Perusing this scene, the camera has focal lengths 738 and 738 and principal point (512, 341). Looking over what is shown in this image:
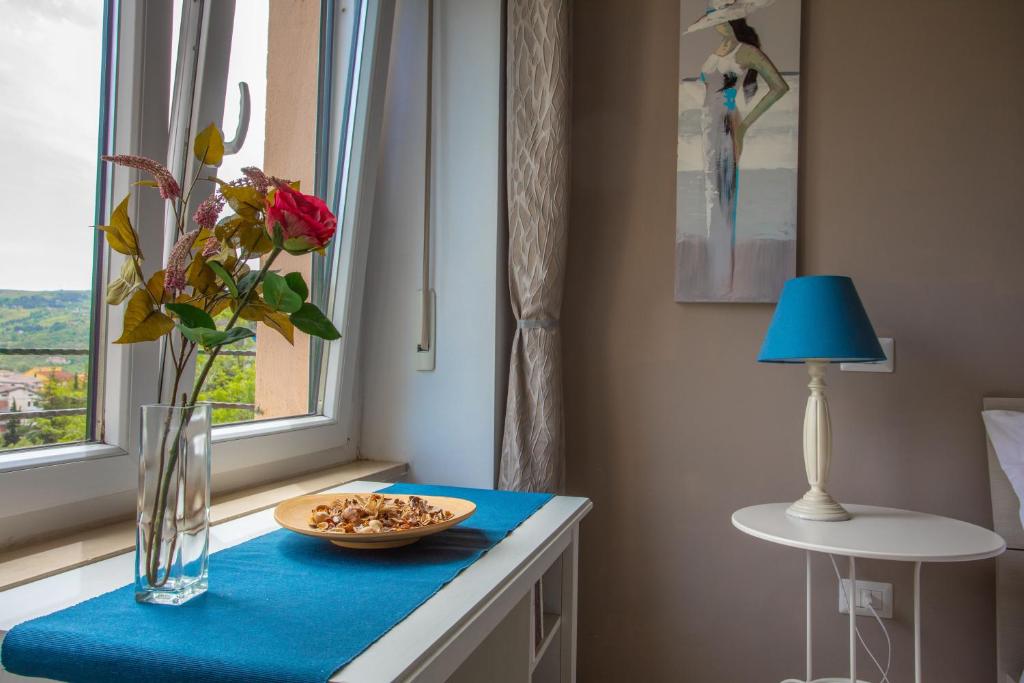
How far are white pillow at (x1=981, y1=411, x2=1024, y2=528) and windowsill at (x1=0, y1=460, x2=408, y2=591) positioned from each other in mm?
1586

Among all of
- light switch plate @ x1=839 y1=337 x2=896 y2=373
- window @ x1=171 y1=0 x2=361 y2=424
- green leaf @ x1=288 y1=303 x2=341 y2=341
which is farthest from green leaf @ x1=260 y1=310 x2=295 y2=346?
light switch plate @ x1=839 y1=337 x2=896 y2=373

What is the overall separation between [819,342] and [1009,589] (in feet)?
2.57

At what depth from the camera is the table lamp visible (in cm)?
167

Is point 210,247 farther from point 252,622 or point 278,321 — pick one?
point 252,622

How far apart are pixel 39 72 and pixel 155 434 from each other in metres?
0.74

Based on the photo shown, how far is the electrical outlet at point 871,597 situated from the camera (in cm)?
197

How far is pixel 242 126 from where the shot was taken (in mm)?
1582

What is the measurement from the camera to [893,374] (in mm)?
1991

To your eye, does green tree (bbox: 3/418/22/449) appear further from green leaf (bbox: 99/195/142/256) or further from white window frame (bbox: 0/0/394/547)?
green leaf (bbox: 99/195/142/256)

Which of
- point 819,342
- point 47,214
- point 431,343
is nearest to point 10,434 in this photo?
point 47,214

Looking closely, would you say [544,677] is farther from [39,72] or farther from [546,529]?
[39,72]

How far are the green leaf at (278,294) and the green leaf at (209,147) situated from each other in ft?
0.62

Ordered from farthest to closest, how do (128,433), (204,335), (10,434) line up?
(128,433), (10,434), (204,335)

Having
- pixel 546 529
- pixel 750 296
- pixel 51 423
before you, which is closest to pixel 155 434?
pixel 51 423
